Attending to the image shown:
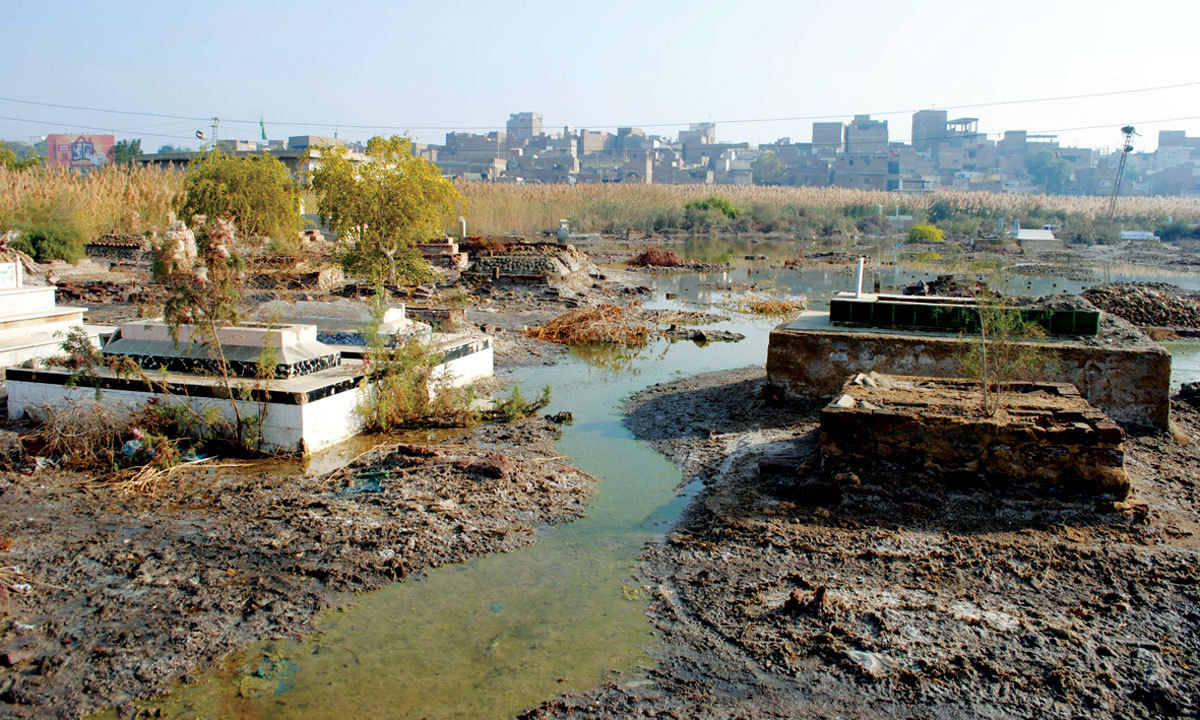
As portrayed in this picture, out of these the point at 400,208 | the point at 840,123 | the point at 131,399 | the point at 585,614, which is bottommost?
the point at 585,614

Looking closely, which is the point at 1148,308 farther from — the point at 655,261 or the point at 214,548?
the point at 214,548

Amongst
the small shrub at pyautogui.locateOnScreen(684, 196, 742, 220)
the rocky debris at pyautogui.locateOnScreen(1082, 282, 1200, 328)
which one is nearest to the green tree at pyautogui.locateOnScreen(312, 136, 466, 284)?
the rocky debris at pyautogui.locateOnScreen(1082, 282, 1200, 328)

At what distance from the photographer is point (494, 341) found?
53.3 ft

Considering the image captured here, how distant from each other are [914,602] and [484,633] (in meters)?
2.83

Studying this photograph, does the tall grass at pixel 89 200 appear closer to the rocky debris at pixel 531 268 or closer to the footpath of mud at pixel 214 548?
the rocky debris at pixel 531 268

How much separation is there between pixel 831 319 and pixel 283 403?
7202mm

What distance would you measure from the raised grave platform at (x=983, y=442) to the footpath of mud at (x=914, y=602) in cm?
19

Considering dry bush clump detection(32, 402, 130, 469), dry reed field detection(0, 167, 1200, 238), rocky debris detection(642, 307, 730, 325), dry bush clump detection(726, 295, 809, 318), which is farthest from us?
dry reed field detection(0, 167, 1200, 238)

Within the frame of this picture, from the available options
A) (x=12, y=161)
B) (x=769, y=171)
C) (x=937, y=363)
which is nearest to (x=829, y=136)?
(x=769, y=171)

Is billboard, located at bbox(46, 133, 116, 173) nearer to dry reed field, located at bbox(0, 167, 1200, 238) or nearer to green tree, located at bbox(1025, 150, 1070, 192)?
dry reed field, located at bbox(0, 167, 1200, 238)

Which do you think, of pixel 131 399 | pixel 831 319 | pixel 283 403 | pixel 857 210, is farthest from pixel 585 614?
pixel 857 210

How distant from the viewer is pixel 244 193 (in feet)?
74.4

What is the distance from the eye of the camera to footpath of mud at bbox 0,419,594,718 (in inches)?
205

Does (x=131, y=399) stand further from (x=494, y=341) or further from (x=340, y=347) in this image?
(x=494, y=341)
